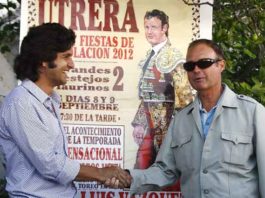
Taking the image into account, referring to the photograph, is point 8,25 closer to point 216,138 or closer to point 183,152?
point 183,152

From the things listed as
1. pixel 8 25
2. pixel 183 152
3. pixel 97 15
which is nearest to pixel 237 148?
pixel 183 152

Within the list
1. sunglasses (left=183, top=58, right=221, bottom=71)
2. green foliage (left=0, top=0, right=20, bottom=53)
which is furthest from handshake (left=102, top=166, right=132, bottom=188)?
green foliage (left=0, top=0, right=20, bottom=53)

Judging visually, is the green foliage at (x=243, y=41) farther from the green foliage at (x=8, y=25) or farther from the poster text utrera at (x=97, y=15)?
the green foliage at (x=8, y=25)

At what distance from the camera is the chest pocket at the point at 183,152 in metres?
3.90

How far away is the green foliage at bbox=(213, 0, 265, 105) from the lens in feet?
15.6

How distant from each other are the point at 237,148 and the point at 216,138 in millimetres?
130

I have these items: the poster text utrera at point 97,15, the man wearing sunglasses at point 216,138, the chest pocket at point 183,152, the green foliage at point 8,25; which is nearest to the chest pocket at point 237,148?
the man wearing sunglasses at point 216,138

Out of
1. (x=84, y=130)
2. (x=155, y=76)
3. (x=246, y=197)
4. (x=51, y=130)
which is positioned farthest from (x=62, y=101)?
(x=246, y=197)

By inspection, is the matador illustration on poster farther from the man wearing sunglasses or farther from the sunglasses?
the sunglasses

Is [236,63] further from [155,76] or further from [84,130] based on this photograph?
[84,130]

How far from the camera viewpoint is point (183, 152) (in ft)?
12.9

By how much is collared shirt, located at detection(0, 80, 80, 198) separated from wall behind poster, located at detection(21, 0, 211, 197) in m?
0.86

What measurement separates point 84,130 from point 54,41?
98 cm

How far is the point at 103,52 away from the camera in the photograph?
176 inches
